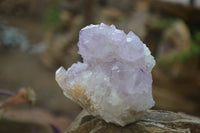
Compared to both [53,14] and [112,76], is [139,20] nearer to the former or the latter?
[53,14]

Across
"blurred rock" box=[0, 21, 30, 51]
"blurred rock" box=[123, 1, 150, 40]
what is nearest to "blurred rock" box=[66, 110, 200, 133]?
"blurred rock" box=[123, 1, 150, 40]

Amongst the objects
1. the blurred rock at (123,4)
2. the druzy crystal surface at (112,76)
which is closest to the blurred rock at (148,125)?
the druzy crystal surface at (112,76)

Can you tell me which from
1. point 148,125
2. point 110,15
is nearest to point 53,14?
point 110,15

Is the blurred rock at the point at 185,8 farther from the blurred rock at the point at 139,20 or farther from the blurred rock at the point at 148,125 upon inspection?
the blurred rock at the point at 148,125

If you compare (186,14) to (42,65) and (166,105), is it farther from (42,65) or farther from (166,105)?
(42,65)

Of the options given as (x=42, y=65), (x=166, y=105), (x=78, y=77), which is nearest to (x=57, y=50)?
(x=42, y=65)

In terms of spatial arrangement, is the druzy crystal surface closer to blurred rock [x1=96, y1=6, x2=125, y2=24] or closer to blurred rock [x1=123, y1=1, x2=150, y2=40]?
blurred rock [x1=123, y1=1, x2=150, y2=40]
